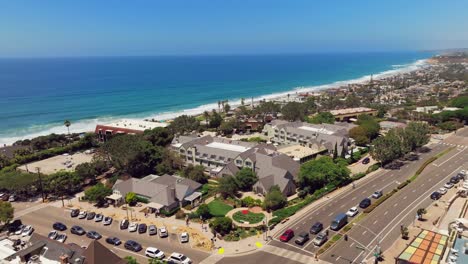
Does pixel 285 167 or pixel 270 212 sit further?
pixel 285 167

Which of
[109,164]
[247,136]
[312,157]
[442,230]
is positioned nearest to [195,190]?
[109,164]

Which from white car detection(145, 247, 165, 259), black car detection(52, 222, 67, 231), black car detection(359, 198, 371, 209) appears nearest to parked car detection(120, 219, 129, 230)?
black car detection(52, 222, 67, 231)

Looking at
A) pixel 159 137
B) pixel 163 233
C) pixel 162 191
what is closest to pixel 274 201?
pixel 163 233

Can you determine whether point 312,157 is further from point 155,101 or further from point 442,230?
point 155,101

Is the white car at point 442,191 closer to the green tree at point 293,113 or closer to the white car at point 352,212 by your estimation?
the white car at point 352,212

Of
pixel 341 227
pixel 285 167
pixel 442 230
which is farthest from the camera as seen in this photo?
pixel 285 167

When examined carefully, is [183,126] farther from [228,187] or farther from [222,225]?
[222,225]
